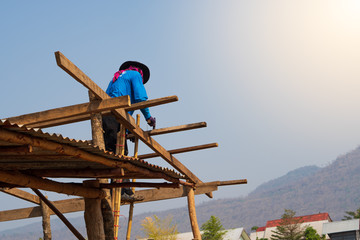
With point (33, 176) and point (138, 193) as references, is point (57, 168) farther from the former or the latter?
point (138, 193)

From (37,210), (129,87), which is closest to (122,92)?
(129,87)

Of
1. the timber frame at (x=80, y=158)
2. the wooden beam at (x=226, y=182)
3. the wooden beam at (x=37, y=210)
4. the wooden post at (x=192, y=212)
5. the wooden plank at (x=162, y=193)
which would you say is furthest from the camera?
the wooden beam at (x=37, y=210)

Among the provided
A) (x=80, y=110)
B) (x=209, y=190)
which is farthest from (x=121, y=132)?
(x=209, y=190)

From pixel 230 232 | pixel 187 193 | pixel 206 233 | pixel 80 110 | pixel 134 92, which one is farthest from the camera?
pixel 230 232

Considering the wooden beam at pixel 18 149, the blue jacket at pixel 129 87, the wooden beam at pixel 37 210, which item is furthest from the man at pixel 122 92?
the wooden beam at pixel 18 149

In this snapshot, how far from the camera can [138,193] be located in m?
10.3

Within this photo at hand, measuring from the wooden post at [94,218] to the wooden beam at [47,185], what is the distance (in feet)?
0.30

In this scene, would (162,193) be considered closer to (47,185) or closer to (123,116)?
(123,116)

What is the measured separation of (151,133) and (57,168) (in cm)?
229

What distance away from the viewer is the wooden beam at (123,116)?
200 inches

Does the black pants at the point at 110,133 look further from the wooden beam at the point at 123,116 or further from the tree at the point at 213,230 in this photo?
the tree at the point at 213,230

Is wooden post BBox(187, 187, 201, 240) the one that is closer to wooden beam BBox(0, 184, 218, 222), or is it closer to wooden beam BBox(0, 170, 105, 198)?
wooden beam BBox(0, 184, 218, 222)

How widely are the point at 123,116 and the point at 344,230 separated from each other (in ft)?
148

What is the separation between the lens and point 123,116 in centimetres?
658
